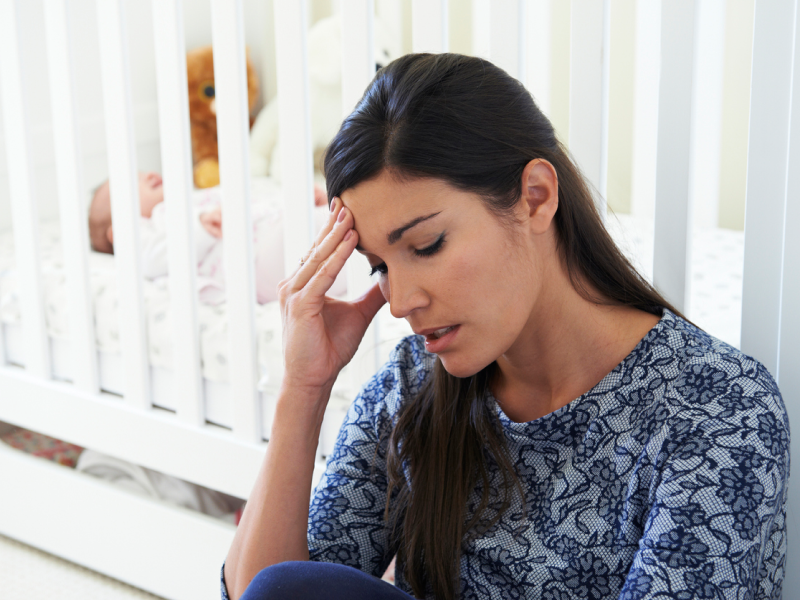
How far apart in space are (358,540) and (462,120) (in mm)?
526

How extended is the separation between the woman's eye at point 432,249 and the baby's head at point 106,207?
1.33 metres

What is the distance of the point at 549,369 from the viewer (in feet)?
2.98

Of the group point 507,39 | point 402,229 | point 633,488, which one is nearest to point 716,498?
point 633,488

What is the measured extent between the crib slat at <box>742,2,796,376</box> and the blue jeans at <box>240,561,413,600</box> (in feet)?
1.75

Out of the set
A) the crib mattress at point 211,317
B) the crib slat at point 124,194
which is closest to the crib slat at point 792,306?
the crib mattress at point 211,317

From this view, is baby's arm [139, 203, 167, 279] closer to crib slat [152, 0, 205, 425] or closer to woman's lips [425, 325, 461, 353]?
crib slat [152, 0, 205, 425]

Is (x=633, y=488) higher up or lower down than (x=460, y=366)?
lower down

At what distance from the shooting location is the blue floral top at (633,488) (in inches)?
27.9

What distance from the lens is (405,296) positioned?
0.81 m

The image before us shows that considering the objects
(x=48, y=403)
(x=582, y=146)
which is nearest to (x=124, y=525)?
(x=48, y=403)

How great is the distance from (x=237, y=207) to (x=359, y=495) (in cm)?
55

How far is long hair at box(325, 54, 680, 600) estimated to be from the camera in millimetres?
779

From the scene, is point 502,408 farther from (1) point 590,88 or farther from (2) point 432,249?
(1) point 590,88

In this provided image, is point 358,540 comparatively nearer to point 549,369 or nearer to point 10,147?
point 549,369
